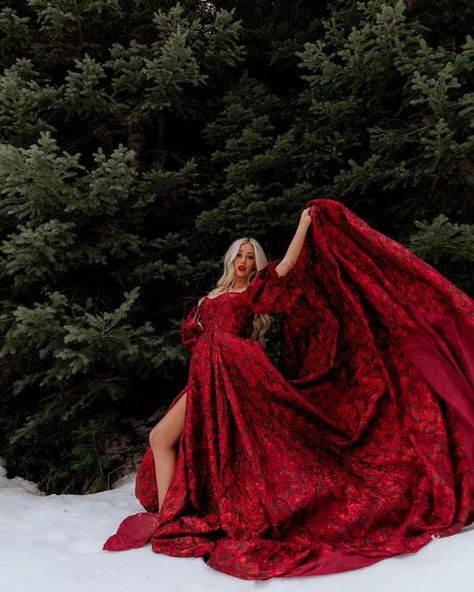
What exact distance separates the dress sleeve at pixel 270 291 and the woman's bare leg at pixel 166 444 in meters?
0.79

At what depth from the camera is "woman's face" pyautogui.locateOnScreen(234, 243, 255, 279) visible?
144 inches

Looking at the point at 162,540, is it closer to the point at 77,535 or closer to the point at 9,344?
the point at 77,535

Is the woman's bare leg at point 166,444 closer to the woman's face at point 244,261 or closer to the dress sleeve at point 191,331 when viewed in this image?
the dress sleeve at point 191,331

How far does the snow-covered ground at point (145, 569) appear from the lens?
87.7 inches

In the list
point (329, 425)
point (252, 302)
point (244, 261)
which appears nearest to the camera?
point (329, 425)

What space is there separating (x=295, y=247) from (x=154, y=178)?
2.22 metres

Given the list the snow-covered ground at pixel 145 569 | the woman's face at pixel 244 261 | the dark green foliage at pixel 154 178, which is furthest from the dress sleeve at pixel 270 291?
the snow-covered ground at pixel 145 569

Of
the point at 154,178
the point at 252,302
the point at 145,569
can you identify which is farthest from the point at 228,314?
the point at 154,178

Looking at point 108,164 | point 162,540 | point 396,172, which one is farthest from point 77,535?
point 396,172

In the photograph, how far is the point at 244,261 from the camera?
12.0 ft

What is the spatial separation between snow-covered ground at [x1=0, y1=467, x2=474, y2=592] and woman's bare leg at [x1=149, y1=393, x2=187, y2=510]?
1.41 feet

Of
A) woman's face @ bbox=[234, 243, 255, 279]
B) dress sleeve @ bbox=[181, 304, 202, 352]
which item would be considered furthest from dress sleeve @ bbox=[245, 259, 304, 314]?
dress sleeve @ bbox=[181, 304, 202, 352]

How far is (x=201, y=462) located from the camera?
316cm

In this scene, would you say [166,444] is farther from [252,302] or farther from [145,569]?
[252,302]
